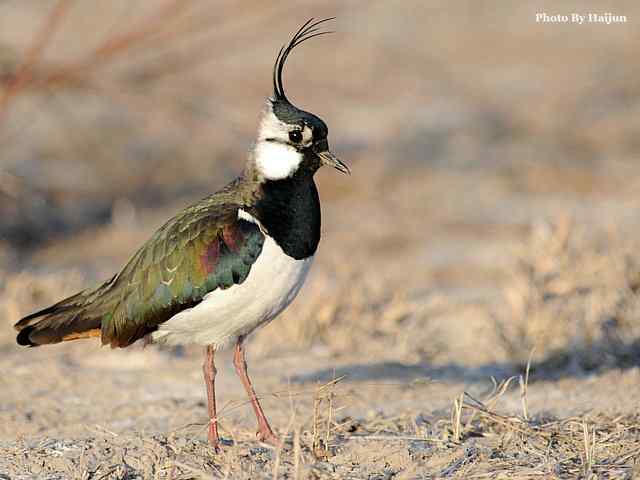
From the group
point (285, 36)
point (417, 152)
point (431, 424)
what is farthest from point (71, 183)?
point (431, 424)

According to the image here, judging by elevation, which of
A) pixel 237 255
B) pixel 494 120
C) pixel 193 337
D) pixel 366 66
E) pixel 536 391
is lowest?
pixel 536 391

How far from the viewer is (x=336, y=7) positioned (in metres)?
16.1

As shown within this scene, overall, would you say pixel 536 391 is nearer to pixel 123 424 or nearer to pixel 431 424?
pixel 431 424

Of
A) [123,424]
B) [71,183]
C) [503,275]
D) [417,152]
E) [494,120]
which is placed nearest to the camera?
[123,424]

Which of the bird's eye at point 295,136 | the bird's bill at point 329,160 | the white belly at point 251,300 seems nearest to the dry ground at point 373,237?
the white belly at point 251,300

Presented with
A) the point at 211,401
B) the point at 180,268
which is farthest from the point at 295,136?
the point at 211,401

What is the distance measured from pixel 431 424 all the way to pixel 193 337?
48.6 inches

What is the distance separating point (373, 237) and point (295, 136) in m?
6.12

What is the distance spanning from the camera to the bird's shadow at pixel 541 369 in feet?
21.2

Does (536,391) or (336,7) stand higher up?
(336,7)

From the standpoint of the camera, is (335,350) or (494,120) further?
(494,120)

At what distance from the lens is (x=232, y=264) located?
4.80m

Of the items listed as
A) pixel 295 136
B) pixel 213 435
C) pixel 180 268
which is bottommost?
pixel 213 435

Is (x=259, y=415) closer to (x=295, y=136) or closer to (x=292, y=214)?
(x=292, y=214)
